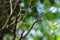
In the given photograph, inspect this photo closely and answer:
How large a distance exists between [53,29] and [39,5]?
312 millimetres

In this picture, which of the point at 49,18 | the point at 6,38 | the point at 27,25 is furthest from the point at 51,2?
the point at 6,38

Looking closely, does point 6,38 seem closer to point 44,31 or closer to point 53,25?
point 44,31

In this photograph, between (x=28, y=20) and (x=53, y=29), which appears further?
(x=28, y=20)

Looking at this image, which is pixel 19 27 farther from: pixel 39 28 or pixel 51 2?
pixel 51 2

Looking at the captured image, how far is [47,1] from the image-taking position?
1.75 m

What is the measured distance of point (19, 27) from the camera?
164 cm

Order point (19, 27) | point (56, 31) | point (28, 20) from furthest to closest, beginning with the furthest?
1. point (28, 20)
2. point (19, 27)
3. point (56, 31)

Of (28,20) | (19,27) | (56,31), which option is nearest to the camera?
(56,31)

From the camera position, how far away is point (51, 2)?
1.79 m

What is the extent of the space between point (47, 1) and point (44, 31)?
0.25 meters

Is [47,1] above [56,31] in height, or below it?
above

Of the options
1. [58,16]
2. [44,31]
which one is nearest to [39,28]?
[44,31]

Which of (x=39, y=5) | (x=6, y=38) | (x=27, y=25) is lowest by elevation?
(x=6, y=38)

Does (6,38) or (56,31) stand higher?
(56,31)
